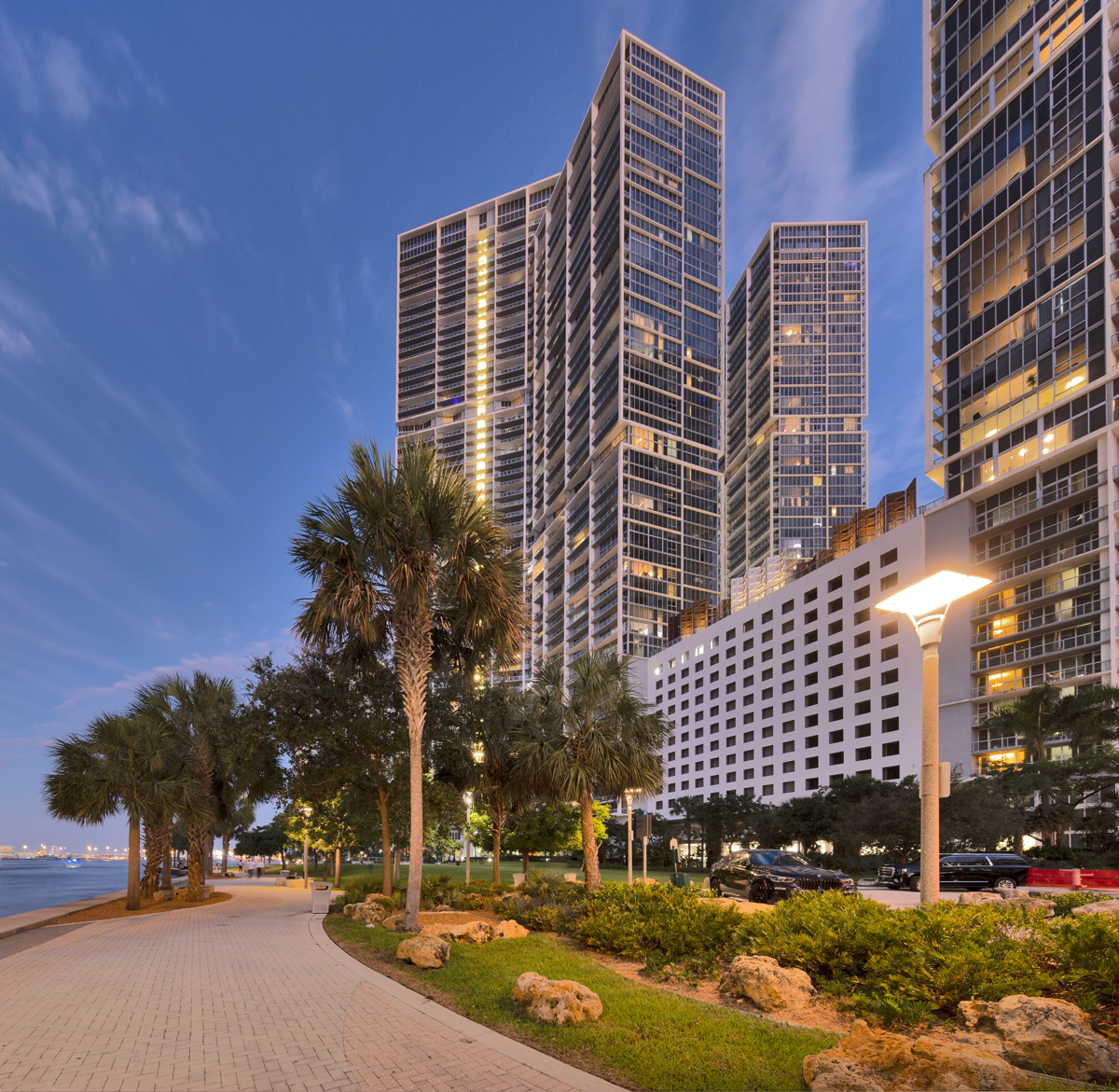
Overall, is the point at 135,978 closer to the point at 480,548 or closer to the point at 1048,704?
the point at 480,548

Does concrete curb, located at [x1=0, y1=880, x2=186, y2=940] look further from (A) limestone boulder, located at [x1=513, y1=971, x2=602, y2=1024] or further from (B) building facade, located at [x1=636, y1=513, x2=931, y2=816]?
(B) building facade, located at [x1=636, y1=513, x2=931, y2=816]

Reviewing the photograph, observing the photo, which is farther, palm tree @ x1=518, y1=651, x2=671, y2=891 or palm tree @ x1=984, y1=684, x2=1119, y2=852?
palm tree @ x1=984, y1=684, x2=1119, y2=852

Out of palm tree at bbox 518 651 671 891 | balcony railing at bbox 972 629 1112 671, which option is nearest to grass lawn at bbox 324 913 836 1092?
palm tree at bbox 518 651 671 891

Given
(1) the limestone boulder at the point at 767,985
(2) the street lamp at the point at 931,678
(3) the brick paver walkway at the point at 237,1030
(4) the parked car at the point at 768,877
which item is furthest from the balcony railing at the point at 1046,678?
(3) the brick paver walkway at the point at 237,1030

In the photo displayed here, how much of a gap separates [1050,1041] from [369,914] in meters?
15.2

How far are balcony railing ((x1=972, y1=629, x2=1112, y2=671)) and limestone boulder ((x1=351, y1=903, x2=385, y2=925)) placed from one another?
188 feet

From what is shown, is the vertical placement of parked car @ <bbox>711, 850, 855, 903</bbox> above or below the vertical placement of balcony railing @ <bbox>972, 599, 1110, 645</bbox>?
below

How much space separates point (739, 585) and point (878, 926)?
102363 mm

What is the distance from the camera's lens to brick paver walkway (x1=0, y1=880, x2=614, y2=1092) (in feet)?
22.2

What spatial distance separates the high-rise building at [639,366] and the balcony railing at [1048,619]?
68143 mm

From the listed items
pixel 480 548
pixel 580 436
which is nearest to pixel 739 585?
pixel 580 436

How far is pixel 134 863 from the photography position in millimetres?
25094

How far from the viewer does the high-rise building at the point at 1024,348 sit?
58719mm

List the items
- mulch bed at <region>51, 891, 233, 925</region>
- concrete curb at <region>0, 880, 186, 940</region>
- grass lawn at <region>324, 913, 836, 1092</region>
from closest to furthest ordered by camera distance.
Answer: grass lawn at <region>324, 913, 836, 1092</region> → concrete curb at <region>0, 880, 186, 940</region> → mulch bed at <region>51, 891, 233, 925</region>
